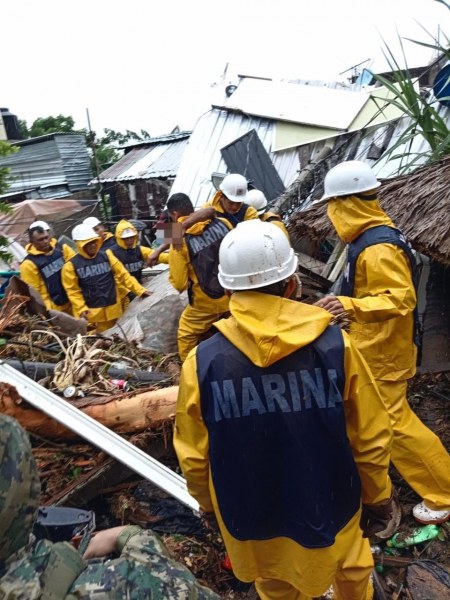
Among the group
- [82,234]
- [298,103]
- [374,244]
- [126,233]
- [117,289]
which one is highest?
[374,244]

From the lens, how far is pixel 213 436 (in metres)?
A: 1.96

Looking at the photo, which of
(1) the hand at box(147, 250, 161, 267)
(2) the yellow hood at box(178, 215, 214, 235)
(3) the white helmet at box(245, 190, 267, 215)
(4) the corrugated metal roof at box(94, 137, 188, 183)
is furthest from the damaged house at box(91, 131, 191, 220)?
(2) the yellow hood at box(178, 215, 214, 235)

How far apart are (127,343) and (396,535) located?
272 centimetres

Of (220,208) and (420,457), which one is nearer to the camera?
(420,457)

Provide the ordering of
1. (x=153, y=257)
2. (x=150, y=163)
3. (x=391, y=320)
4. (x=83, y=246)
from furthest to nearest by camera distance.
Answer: (x=150, y=163), (x=83, y=246), (x=153, y=257), (x=391, y=320)

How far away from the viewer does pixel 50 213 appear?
13.7 metres

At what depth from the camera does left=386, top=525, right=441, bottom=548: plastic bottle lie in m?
3.04

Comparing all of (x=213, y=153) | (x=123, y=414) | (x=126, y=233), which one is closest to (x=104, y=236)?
(x=126, y=233)

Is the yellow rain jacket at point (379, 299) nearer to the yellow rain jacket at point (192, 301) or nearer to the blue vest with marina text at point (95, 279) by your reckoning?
the yellow rain jacket at point (192, 301)

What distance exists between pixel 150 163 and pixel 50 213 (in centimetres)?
317

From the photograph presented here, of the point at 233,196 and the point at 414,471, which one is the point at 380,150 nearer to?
the point at 233,196

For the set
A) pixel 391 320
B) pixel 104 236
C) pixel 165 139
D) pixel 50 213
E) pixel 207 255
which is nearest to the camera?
pixel 391 320

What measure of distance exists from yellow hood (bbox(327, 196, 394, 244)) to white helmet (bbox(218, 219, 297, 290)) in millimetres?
1250

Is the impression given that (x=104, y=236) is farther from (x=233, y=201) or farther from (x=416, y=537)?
(x=416, y=537)
